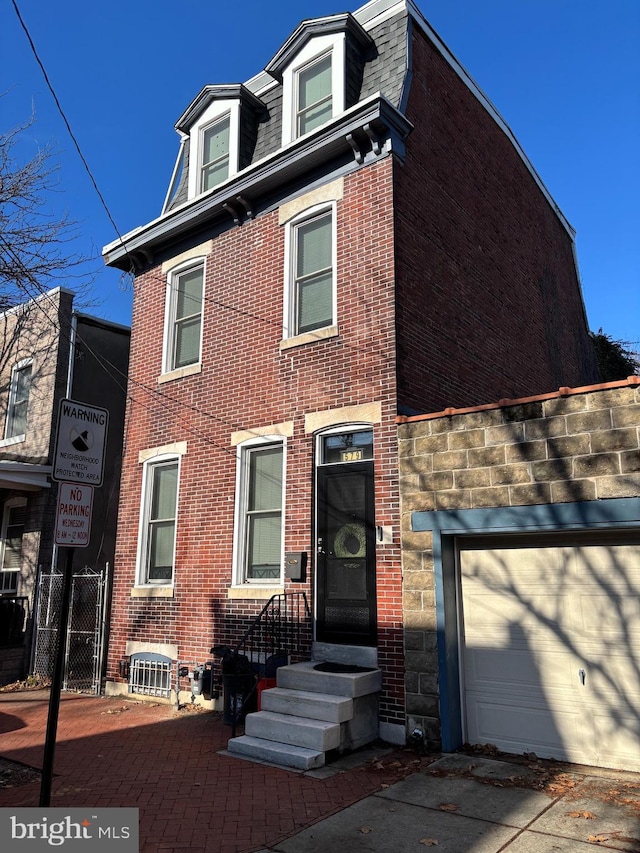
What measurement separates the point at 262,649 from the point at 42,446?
754cm

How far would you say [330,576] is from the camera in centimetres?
908

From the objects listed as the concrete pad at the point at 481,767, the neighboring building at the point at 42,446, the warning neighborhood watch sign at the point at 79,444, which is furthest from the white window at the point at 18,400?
the concrete pad at the point at 481,767

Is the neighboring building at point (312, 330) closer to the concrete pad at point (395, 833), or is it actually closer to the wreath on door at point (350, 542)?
the wreath on door at point (350, 542)

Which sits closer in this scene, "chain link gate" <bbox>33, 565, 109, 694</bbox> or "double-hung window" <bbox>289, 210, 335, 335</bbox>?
"double-hung window" <bbox>289, 210, 335, 335</bbox>

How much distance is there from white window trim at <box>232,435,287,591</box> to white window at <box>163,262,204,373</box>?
240 cm

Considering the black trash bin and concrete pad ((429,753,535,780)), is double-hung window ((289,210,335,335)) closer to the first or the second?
the black trash bin

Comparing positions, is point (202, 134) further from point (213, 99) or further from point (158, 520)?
point (158, 520)

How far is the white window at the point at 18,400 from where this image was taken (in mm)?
15539

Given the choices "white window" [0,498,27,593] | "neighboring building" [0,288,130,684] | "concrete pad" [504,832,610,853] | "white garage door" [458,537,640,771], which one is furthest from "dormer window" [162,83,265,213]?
"concrete pad" [504,832,610,853]

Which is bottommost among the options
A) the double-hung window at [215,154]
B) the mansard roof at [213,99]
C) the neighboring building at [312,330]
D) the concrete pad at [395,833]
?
the concrete pad at [395,833]

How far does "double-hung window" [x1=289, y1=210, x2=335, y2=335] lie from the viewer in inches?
401

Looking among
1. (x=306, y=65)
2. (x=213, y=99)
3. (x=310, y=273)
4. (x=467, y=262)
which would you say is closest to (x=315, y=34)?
(x=306, y=65)

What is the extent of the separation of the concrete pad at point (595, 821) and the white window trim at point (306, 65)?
9578mm

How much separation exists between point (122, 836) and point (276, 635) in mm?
4307
